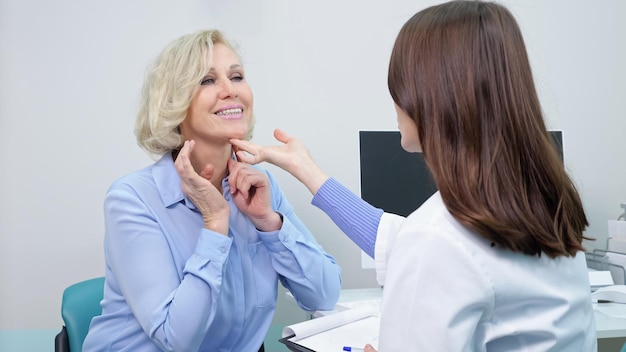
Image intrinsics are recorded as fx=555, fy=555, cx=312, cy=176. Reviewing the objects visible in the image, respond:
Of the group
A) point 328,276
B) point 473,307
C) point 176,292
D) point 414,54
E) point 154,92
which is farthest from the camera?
point 328,276

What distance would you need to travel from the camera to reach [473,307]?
0.74 metres

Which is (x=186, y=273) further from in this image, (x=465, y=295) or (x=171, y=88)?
(x=465, y=295)

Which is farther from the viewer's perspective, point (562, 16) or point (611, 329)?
point (562, 16)

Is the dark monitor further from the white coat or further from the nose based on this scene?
the white coat

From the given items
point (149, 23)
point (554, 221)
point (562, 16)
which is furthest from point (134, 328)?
point (562, 16)

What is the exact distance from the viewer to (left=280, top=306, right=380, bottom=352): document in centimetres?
134

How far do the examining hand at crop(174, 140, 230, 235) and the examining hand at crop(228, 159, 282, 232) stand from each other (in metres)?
0.13

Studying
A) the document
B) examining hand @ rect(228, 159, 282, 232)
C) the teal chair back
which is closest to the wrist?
examining hand @ rect(228, 159, 282, 232)

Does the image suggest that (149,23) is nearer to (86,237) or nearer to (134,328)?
(86,237)

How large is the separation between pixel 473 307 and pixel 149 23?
182 centimetres

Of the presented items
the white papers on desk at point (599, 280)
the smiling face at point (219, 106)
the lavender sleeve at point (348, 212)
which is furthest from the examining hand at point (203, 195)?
the white papers on desk at point (599, 280)

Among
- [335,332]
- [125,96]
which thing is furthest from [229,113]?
[125,96]

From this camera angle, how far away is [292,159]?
143 cm

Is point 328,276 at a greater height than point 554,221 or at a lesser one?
lesser
